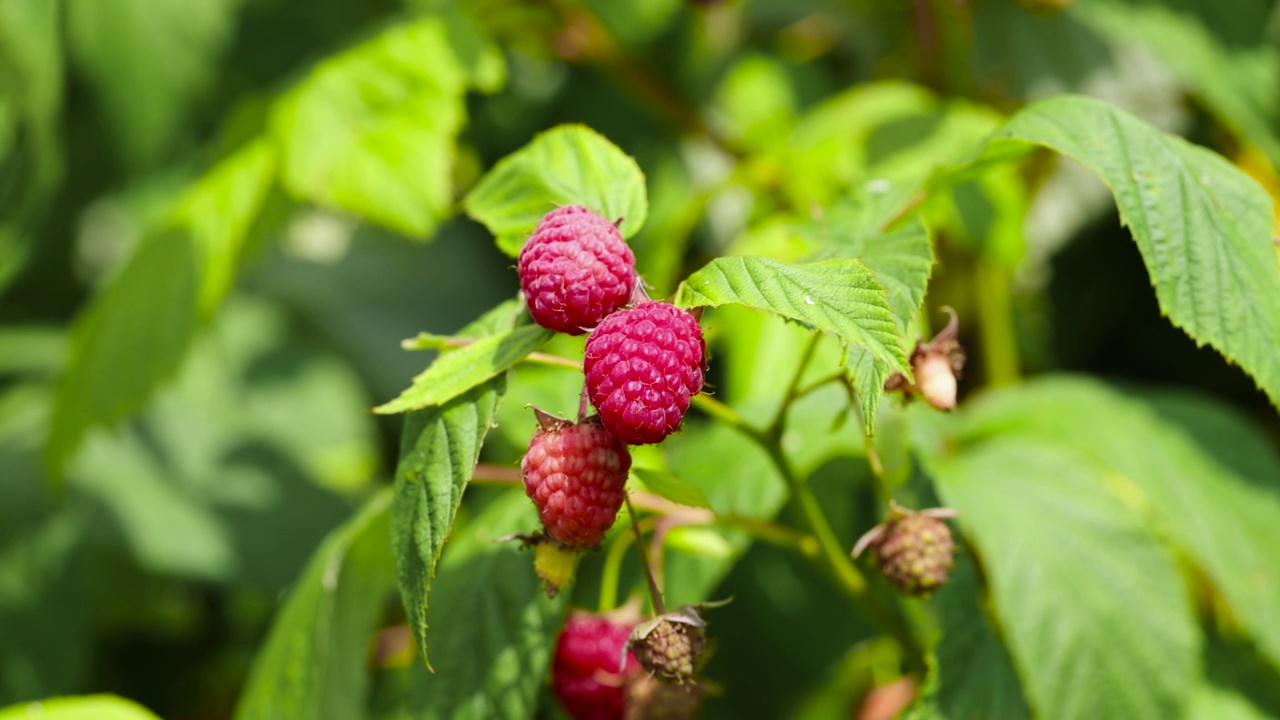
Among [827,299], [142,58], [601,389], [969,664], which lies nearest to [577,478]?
[601,389]

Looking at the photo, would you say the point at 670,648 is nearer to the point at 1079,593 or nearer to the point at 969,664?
the point at 969,664

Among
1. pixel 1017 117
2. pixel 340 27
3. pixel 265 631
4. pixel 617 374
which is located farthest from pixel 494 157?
pixel 617 374

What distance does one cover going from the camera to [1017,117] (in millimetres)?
842

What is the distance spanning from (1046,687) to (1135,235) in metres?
0.40

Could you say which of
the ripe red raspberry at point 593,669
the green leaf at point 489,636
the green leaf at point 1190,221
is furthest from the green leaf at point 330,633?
the green leaf at point 1190,221

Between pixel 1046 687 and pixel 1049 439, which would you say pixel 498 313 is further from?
pixel 1049 439

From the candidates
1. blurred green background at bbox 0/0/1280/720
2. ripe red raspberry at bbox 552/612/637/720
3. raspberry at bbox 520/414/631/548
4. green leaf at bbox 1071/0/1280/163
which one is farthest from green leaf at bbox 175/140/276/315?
green leaf at bbox 1071/0/1280/163

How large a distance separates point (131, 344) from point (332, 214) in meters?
1.01

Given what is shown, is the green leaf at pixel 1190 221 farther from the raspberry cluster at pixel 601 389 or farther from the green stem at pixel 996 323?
the green stem at pixel 996 323

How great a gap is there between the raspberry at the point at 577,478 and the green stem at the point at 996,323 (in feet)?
3.14

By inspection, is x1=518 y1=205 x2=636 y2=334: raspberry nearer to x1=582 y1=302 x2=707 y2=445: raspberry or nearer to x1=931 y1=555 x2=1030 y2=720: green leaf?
x1=582 y1=302 x2=707 y2=445: raspberry

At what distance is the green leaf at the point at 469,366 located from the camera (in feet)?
2.36

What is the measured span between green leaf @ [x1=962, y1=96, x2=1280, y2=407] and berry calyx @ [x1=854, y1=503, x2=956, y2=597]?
22 cm

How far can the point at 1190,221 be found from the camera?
2.57 ft
